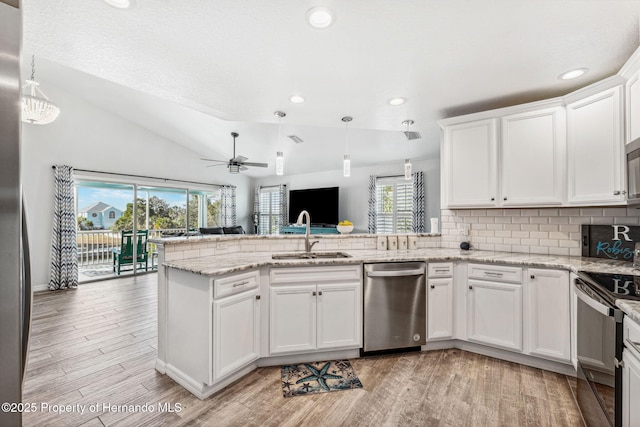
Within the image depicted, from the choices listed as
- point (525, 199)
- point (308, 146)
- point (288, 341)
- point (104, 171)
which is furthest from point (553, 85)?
point (104, 171)

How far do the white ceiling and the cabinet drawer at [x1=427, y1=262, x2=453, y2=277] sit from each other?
5.19ft

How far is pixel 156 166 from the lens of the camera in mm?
6523

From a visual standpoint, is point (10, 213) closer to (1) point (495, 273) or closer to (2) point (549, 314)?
(1) point (495, 273)

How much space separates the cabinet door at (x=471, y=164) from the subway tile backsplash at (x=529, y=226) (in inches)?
12.7

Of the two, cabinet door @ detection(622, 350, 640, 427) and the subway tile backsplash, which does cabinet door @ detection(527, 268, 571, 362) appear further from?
cabinet door @ detection(622, 350, 640, 427)

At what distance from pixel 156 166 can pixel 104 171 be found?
107 cm

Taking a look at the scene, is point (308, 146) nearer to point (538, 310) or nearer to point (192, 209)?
point (192, 209)

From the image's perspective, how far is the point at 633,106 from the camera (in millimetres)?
1948

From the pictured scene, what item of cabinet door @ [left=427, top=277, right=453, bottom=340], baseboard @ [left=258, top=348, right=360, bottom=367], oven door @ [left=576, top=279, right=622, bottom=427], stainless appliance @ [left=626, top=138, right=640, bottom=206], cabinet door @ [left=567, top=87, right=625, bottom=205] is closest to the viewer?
oven door @ [left=576, top=279, right=622, bottom=427]

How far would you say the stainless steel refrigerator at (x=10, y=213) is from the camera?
518 mm

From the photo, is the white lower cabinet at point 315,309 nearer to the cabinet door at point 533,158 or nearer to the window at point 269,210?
the cabinet door at point 533,158

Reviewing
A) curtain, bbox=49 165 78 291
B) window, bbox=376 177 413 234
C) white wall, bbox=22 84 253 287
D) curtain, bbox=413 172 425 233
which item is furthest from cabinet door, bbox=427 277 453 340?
curtain, bbox=49 165 78 291

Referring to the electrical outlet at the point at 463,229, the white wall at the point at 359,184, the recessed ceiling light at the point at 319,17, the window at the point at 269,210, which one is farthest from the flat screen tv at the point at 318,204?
the recessed ceiling light at the point at 319,17

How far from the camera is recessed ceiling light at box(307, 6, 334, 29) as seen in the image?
1539 millimetres
